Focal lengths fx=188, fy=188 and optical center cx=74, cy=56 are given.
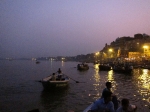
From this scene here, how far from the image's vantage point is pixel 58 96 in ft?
69.3

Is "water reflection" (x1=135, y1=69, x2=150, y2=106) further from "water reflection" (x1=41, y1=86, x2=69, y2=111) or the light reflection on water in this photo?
"water reflection" (x1=41, y1=86, x2=69, y2=111)

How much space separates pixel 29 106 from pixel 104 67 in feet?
180

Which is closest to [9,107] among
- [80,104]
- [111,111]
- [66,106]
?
[66,106]

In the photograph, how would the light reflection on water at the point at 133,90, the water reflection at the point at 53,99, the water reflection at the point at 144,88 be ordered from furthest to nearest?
1. the water reflection at the point at 144,88
2. the light reflection on water at the point at 133,90
3. the water reflection at the point at 53,99

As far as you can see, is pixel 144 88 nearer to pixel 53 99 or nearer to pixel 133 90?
pixel 133 90

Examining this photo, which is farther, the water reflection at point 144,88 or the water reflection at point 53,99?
the water reflection at point 144,88

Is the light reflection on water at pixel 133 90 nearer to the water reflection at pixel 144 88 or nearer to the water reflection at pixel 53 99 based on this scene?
the water reflection at pixel 144 88

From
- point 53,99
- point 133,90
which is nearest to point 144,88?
point 133,90

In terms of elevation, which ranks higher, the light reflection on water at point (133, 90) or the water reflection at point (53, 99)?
the water reflection at point (53, 99)

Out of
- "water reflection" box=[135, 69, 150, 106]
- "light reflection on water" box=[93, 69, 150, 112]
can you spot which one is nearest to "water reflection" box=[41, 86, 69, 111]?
"light reflection on water" box=[93, 69, 150, 112]

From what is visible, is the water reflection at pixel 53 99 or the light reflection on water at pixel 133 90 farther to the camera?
the light reflection on water at pixel 133 90

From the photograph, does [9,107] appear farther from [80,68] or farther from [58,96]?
[80,68]

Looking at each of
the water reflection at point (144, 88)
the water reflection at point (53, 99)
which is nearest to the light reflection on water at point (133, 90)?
the water reflection at point (144, 88)

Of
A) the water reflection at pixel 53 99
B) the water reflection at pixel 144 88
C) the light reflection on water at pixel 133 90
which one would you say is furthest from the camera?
the water reflection at pixel 144 88
